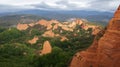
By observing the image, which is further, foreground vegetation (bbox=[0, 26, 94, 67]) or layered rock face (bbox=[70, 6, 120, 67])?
foreground vegetation (bbox=[0, 26, 94, 67])

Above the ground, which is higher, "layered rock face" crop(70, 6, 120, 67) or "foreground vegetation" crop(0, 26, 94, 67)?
"layered rock face" crop(70, 6, 120, 67)

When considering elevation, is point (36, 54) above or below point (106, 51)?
below

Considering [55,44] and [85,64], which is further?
[55,44]

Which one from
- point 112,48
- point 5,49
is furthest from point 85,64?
point 5,49

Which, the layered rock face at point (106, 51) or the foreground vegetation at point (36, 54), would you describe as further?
the foreground vegetation at point (36, 54)

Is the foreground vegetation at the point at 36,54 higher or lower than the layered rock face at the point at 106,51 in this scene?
lower

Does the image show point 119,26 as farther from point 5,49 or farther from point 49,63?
point 5,49

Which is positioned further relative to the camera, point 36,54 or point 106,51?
point 36,54

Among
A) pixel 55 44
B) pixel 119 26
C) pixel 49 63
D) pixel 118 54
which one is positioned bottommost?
pixel 55 44
